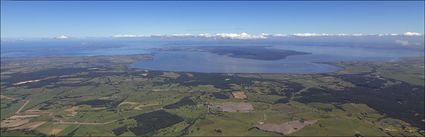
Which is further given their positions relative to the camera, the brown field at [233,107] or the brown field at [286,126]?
the brown field at [233,107]

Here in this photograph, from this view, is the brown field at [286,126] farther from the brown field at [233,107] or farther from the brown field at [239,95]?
the brown field at [239,95]

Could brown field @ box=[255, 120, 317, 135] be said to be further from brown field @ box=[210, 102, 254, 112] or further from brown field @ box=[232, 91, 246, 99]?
brown field @ box=[232, 91, 246, 99]

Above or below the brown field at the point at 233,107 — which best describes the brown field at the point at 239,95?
above

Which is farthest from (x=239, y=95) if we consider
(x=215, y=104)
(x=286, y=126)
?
(x=286, y=126)

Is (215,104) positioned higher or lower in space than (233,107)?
higher

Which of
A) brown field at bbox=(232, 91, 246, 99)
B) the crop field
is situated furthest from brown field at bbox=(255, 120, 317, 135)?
brown field at bbox=(232, 91, 246, 99)

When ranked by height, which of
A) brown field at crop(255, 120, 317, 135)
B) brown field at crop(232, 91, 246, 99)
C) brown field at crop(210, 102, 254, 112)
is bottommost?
brown field at crop(255, 120, 317, 135)

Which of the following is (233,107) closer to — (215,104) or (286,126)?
(215,104)

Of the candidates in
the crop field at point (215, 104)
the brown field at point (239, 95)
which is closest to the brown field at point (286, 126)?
the crop field at point (215, 104)

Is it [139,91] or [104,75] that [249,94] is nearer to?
[139,91]

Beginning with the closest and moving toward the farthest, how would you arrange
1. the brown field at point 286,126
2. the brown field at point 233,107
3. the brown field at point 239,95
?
the brown field at point 286,126
the brown field at point 233,107
the brown field at point 239,95

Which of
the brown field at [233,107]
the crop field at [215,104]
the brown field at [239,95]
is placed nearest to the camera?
the crop field at [215,104]

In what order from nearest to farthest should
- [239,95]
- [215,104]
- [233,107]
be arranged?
[233,107]
[215,104]
[239,95]
